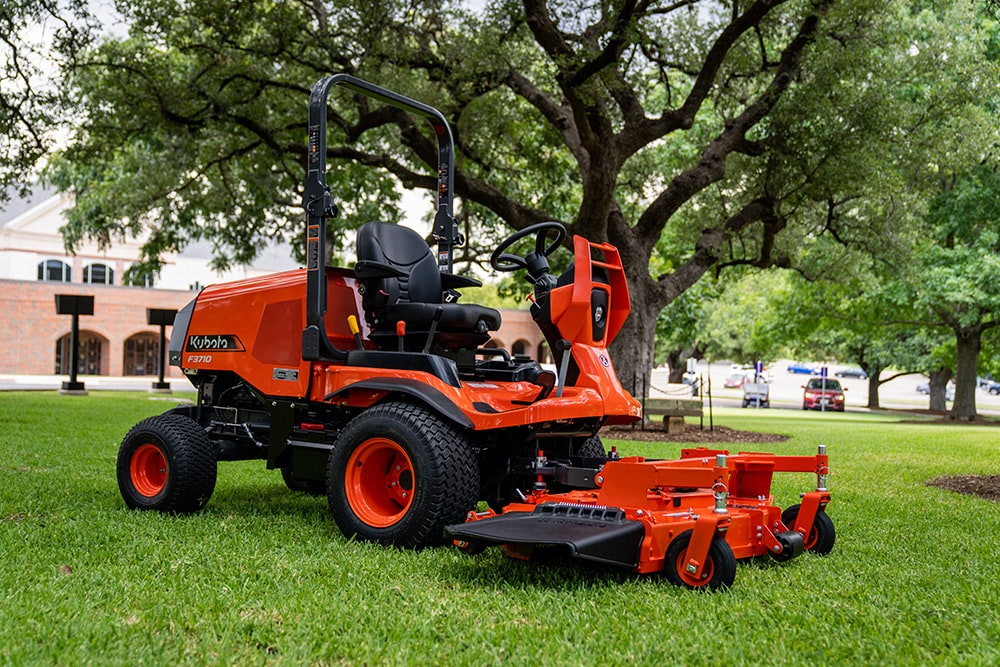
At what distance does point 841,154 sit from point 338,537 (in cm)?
1173

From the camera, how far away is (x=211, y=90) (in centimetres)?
1486

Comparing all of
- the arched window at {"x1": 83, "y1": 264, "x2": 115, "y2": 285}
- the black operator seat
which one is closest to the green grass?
the black operator seat

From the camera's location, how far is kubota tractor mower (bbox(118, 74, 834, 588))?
14.8ft

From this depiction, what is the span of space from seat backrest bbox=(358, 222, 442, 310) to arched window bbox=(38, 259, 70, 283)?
4659cm

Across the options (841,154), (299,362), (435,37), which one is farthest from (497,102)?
(299,362)

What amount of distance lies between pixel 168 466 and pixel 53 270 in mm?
46896

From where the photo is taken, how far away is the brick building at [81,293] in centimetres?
4259

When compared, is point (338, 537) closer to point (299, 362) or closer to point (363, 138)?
point (299, 362)

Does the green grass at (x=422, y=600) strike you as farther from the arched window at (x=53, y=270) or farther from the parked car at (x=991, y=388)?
the parked car at (x=991, y=388)

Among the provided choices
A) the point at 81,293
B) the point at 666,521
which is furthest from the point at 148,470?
the point at 81,293

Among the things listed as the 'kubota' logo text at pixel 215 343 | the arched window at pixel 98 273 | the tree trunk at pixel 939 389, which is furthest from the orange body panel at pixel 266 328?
A: the arched window at pixel 98 273

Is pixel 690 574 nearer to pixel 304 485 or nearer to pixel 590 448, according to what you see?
pixel 590 448

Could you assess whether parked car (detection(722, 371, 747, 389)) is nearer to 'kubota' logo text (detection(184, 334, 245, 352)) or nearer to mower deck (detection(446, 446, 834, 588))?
'kubota' logo text (detection(184, 334, 245, 352))

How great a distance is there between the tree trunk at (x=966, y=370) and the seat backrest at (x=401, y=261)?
25.3 metres
